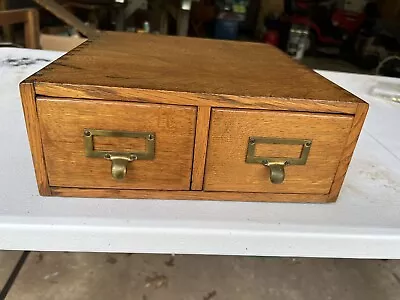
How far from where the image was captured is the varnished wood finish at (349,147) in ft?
1.38

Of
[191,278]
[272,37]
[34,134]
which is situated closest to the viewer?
[34,134]

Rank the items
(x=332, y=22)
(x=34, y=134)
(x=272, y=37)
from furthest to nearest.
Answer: (x=332, y=22), (x=272, y=37), (x=34, y=134)

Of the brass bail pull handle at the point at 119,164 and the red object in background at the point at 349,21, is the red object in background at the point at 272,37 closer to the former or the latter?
the red object in background at the point at 349,21

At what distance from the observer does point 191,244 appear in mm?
421

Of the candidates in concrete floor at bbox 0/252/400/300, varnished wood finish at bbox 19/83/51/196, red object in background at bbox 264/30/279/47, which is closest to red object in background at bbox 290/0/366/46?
red object in background at bbox 264/30/279/47

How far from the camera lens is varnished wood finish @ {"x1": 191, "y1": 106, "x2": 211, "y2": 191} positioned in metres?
0.40

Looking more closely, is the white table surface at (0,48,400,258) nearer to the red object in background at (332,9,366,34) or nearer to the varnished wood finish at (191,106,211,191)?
the varnished wood finish at (191,106,211,191)

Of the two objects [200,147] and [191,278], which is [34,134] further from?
[191,278]

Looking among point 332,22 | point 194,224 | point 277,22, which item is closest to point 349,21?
point 332,22

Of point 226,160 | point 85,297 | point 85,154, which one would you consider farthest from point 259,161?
point 85,297

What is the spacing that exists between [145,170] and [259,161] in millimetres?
131

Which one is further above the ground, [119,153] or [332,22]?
[119,153]

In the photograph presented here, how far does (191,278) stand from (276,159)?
523 millimetres

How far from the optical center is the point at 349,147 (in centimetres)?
44
